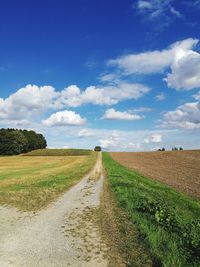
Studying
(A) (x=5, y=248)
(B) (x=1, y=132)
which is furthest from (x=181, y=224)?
(B) (x=1, y=132)

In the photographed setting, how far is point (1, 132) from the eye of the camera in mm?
134625

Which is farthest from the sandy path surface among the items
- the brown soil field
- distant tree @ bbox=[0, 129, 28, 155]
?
distant tree @ bbox=[0, 129, 28, 155]

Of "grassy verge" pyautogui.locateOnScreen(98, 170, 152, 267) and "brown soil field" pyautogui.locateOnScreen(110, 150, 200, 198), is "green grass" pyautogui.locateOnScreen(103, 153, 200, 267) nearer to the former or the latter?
"grassy verge" pyautogui.locateOnScreen(98, 170, 152, 267)

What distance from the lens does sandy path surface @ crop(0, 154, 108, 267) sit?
9.04 meters

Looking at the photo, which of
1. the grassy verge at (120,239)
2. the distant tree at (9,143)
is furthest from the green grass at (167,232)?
the distant tree at (9,143)

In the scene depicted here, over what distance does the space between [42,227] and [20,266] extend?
4.18 m

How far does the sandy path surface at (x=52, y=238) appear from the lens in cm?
904

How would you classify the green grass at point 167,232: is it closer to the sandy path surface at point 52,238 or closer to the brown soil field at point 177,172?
the sandy path surface at point 52,238

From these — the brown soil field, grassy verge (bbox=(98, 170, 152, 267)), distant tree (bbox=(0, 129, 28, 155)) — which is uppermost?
distant tree (bbox=(0, 129, 28, 155))

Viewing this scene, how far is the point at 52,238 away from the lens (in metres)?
11.2

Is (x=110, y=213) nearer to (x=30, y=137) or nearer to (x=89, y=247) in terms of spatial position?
(x=89, y=247)

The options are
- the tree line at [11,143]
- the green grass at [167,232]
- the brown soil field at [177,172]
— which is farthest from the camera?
the tree line at [11,143]

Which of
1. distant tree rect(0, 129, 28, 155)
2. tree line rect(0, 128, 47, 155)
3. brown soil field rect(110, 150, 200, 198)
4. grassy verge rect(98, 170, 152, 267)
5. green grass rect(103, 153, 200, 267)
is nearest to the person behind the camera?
grassy verge rect(98, 170, 152, 267)

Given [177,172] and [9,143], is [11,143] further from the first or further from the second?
[177,172]
